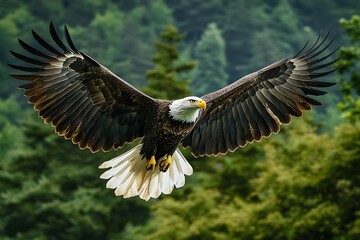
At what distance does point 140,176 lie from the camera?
11141mm

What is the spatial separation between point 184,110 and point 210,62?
244 ft

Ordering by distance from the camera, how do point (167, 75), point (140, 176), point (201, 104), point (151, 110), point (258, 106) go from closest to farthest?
1. point (201, 104)
2. point (151, 110)
3. point (140, 176)
4. point (258, 106)
5. point (167, 75)

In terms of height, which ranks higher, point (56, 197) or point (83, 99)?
point (56, 197)

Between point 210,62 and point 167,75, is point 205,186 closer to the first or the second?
point 167,75

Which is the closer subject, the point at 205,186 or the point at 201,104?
the point at 201,104

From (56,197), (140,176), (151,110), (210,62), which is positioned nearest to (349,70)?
(140,176)

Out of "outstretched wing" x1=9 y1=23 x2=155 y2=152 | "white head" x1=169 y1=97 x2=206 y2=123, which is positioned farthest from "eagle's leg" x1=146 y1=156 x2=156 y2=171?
"white head" x1=169 y1=97 x2=206 y2=123

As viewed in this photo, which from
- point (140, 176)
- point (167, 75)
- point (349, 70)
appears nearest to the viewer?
point (140, 176)

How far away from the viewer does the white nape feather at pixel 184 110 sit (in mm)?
10320

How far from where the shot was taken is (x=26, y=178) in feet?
107

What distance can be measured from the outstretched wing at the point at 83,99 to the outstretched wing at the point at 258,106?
951mm

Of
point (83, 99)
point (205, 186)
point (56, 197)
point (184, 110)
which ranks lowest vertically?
point (184, 110)

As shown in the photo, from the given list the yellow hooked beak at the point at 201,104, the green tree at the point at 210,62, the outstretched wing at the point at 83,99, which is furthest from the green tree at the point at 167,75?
the green tree at the point at 210,62

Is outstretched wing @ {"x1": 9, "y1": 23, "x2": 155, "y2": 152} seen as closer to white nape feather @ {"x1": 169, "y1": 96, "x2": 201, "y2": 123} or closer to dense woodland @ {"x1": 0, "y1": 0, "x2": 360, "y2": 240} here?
white nape feather @ {"x1": 169, "y1": 96, "x2": 201, "y2": 123}
